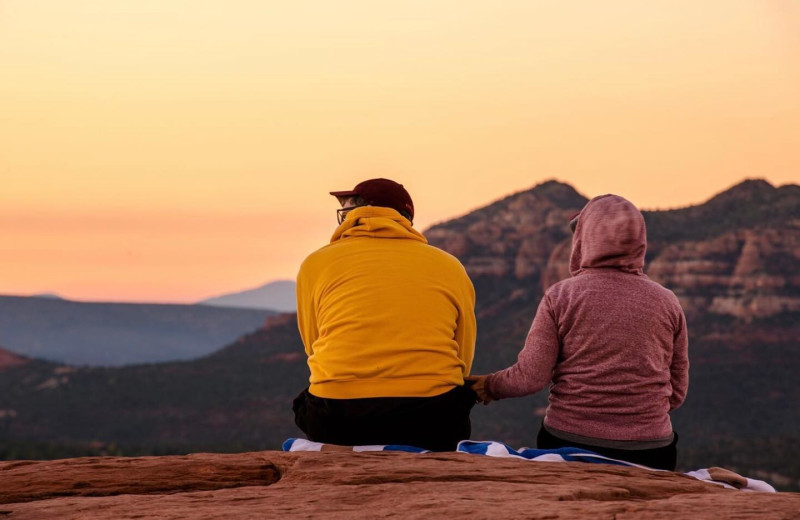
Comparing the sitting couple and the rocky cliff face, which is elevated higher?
the rocky cliff face

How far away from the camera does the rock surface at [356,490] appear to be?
5.36 m

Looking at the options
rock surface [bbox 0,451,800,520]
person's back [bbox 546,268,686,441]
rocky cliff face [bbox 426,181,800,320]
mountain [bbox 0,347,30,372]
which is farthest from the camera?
mountain [bbox 0,347,30,372]

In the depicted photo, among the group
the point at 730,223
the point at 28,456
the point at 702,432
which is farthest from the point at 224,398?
the point at 730,223

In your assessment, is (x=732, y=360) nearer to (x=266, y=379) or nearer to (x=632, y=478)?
(x=266, y=379)

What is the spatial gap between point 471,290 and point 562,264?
68581 mm

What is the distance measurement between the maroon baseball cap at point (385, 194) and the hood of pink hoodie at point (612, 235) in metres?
1.36

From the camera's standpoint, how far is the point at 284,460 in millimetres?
6949

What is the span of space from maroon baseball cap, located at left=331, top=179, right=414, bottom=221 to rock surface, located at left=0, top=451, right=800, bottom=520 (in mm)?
1854

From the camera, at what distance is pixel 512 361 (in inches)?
2370

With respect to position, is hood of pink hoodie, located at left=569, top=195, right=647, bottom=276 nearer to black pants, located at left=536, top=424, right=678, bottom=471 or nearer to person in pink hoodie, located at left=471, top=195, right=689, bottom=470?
person in pink hoodie, located at left=471, top=195, right=689, bottom=470

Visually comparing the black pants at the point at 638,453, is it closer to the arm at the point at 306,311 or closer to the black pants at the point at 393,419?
the black pants at the point at 393,419

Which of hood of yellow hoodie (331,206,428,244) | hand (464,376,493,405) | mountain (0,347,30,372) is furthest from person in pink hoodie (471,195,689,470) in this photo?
mountain (0,347,30,372)

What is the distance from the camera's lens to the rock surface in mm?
5363

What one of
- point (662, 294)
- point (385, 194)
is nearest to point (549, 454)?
point (662, 294)
